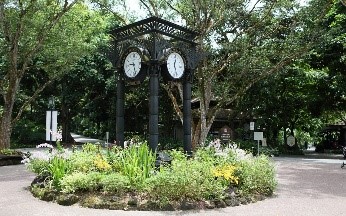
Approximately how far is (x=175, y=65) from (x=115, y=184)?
4.02 metres

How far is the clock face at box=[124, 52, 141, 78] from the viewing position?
34.3 ft

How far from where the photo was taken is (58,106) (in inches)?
1439

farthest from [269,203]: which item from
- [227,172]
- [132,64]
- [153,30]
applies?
[153,30]

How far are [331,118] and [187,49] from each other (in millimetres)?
30704

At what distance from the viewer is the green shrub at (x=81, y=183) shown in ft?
27.4

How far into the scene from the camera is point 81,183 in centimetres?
834

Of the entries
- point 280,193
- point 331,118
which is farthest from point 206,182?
point 331,118

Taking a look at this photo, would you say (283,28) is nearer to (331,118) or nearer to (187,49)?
(187,49)

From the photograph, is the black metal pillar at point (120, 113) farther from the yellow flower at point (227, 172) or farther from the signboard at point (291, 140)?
the signboard at point (291, 140)

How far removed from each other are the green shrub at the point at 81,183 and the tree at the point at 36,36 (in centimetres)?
1132

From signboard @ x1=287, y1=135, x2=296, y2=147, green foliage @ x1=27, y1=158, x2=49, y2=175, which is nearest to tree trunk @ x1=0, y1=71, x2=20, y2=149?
green foliage @ x1=27, y1=158, x2=49, y2=175

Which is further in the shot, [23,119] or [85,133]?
[85,133]

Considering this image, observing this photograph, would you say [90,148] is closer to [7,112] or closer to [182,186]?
[182,186]

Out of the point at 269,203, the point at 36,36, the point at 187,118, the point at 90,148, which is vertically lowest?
the point at 269,203
